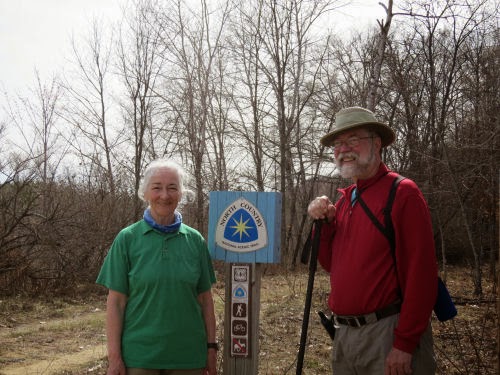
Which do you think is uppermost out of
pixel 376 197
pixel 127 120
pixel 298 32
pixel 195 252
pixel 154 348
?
pixel 298 32

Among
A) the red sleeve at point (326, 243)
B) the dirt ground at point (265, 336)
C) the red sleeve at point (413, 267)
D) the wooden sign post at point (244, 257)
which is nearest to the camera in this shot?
the red sleeve at point (413, 267)

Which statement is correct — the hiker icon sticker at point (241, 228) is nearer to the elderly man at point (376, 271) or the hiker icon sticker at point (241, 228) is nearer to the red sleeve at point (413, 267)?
the elderly man at point (376, 271)

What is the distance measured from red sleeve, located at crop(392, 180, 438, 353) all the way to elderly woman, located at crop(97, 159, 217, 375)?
1115 millimetres

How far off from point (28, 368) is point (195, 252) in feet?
14.2

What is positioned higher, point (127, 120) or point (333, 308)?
point (127, 120)

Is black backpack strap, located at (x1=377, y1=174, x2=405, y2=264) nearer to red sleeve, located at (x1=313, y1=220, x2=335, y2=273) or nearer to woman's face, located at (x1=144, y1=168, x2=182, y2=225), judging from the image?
red sleeve, located at (x1=313, y1=220, x2=335, y2=273)

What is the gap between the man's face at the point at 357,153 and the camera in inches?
117

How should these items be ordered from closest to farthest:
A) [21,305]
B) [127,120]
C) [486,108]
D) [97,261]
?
[486,108] < [21,305] < [97,261] < [127,120]

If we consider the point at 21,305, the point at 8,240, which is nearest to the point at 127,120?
the point at 8,240

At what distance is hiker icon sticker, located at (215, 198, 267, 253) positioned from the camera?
349cm

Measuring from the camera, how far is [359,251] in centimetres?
278

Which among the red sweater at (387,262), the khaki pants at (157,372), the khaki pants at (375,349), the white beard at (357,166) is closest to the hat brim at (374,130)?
the white beard at (357,166)

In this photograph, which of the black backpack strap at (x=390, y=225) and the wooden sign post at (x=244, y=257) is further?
the wooden sign post at (x=244, y=257)

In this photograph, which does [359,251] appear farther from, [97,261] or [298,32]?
[298,32]
